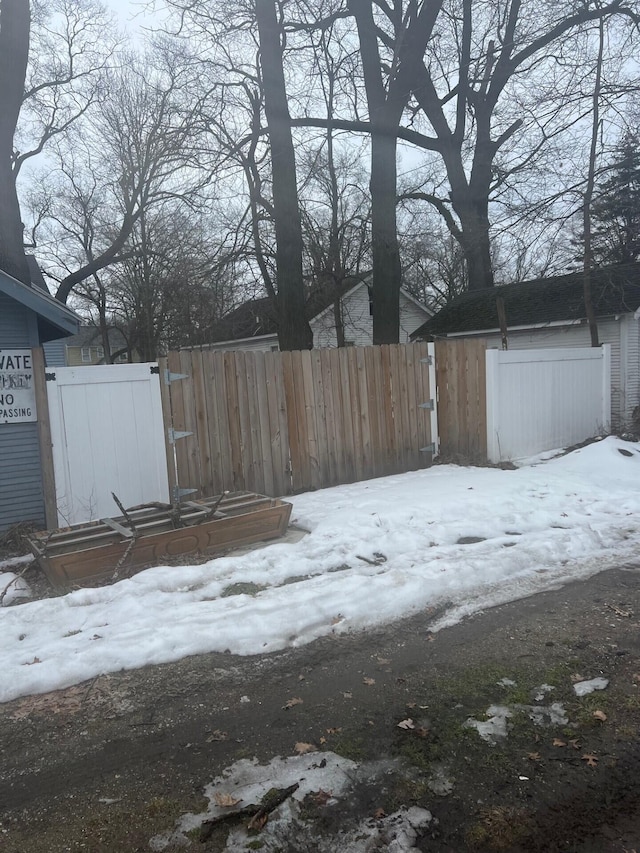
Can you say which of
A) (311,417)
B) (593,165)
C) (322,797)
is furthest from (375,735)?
(593,165)

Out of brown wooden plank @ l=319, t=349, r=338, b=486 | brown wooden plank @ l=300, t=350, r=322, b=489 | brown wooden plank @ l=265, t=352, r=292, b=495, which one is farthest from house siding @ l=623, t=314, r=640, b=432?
brown wooden plank @ l=265, t=352, r=292, b=495

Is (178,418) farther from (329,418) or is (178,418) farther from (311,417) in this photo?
(329,418)

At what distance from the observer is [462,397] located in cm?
1088

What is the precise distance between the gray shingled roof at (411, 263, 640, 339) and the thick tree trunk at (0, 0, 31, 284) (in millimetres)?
10486

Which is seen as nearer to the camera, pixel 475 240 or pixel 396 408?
pixel 396 408

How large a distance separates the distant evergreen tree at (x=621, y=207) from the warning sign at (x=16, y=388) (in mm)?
12802

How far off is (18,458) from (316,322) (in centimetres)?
2169

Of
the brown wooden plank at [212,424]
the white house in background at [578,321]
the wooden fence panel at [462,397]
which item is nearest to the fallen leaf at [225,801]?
the brown wooden plank at [212,424]

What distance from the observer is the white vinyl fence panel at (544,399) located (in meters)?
11.0

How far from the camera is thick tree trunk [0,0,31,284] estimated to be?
11.6m

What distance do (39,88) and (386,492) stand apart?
2078cm

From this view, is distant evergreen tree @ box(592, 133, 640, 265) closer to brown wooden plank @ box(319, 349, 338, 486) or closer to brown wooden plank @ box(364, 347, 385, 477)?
brown wooden plank @ box(364, 347, 385, 477)

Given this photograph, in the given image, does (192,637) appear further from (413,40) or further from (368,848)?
(413,40)

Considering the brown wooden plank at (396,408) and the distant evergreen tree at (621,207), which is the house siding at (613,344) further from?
the brown wooden plank at (396,408)
